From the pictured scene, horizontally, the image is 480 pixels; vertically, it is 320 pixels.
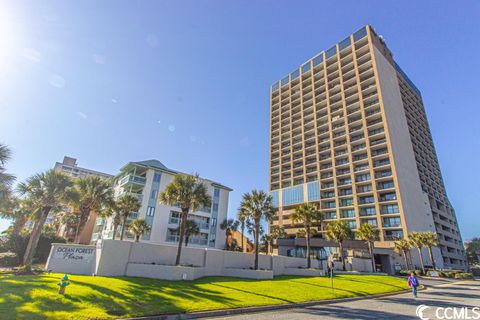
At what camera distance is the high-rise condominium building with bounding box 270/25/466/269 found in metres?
57.8

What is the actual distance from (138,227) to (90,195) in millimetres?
13176

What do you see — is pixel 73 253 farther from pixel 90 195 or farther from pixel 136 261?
pixel 90 195

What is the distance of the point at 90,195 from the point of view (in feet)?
88.9

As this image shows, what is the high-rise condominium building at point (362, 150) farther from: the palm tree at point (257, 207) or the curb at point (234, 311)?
the curb at point (234, 311)

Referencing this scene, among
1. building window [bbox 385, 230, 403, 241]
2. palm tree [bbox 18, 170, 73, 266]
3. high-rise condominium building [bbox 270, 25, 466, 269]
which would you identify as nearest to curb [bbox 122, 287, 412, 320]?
palm tree [bbox 18, 170, 73, 266]

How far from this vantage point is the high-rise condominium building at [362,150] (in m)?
57.8

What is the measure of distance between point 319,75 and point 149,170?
65860 millimetres

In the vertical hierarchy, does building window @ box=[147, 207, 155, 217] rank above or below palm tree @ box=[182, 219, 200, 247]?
above

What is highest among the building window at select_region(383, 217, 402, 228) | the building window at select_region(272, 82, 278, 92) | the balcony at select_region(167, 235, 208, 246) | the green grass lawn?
the building window at select_region(272, 82, 278, 92)

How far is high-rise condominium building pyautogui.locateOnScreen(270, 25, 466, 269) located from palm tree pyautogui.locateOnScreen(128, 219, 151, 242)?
43.8 m

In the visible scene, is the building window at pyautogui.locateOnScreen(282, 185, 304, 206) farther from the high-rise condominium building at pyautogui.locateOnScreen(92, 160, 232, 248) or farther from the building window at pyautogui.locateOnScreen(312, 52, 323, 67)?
the building window at pyautogui.locateOnScreen(312, 52, 323, 67)

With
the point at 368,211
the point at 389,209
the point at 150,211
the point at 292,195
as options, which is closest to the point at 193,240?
the point at 150,211

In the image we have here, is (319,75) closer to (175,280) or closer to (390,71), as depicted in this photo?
(390,71)

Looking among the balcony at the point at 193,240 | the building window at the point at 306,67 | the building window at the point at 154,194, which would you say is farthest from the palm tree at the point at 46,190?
the building window at the point at 306,67
